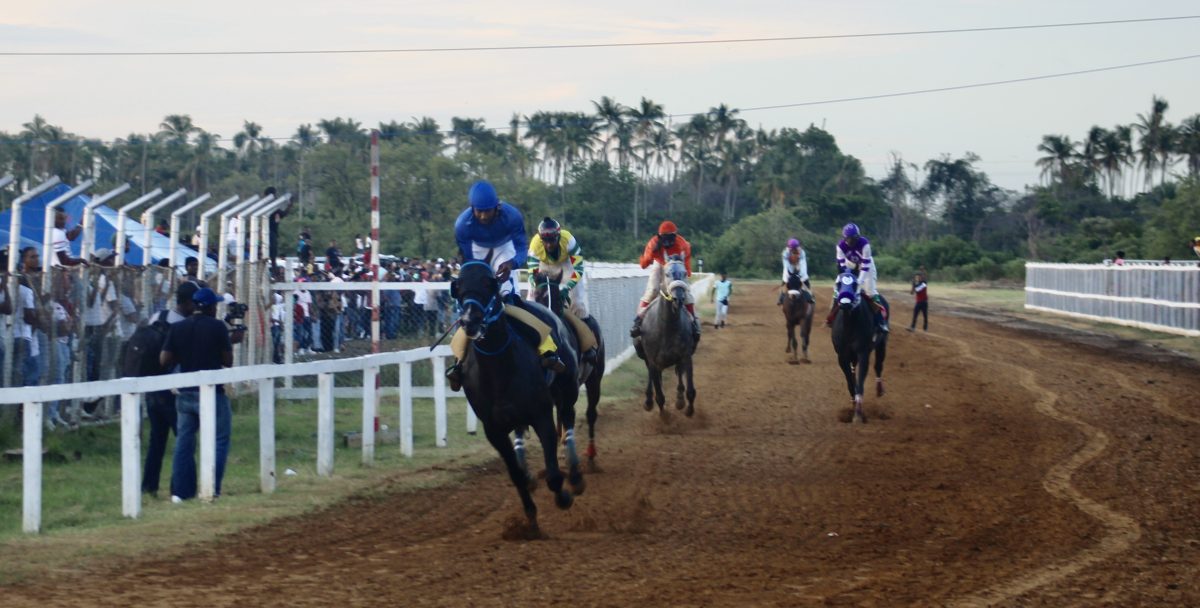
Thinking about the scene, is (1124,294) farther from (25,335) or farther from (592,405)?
(25,335)

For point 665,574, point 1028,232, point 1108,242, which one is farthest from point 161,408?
point 1028,232

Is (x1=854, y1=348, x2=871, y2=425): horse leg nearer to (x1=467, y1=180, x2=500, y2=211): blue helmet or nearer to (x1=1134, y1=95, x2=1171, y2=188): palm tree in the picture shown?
(x1=467, y1=180, x2=500, y2=211): blue helmet

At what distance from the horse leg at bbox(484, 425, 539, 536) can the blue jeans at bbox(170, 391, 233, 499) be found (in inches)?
120

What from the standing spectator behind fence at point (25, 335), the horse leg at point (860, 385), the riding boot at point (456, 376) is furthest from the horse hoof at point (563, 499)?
the horse leg at point (860, 385)

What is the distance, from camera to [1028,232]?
10875 cm

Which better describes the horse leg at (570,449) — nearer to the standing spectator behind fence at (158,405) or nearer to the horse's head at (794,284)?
the standing spectator behind fence at (158,405)

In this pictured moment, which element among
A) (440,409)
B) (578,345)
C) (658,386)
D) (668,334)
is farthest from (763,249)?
(578,345)

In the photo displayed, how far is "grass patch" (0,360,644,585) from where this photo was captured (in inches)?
342

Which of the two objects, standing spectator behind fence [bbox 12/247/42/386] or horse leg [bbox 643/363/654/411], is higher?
standing spectator behind fence [bbox 12/247/42/386]

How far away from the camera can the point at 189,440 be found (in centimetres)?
1141

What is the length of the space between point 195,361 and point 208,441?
3.60 feet

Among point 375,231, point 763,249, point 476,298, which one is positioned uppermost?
point 763,249

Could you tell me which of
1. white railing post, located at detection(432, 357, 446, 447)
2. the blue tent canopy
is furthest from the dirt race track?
the blue tent canopy

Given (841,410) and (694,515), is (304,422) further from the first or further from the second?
(694,515)
